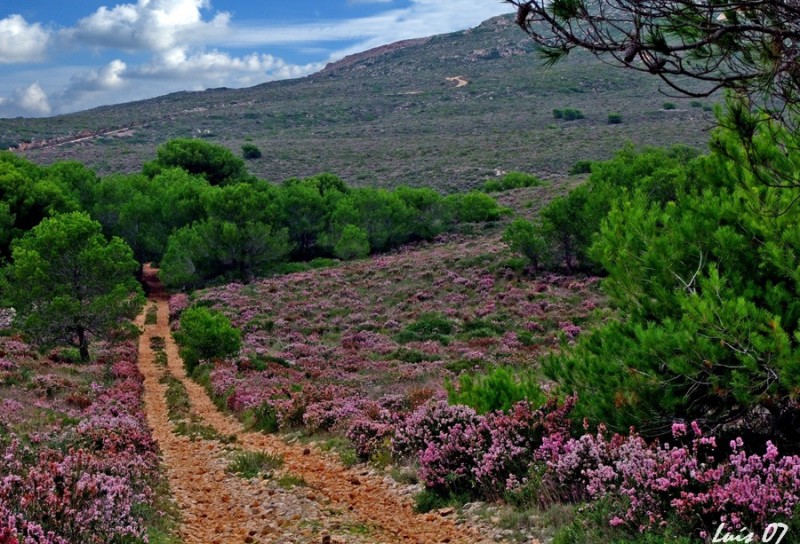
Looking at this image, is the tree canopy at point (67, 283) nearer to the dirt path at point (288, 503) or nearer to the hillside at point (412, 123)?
the dirt path at point (288, 503)

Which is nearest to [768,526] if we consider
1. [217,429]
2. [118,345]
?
[217,429]

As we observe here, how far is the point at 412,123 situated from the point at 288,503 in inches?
3485

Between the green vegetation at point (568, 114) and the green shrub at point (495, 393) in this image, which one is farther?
the green vegetation at point (568, 114)

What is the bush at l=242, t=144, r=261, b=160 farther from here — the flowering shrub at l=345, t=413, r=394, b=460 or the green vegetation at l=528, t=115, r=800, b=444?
the green vegetation at l=528, t=115, r=800, b=444

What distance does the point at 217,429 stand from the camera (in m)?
15.3

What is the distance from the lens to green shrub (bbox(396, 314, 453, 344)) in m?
26.8

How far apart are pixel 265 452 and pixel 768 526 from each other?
8.85m

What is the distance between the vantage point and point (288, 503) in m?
9.48

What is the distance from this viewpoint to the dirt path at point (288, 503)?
8.17 metres

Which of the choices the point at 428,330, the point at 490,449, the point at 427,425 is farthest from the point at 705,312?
the point at 428,330

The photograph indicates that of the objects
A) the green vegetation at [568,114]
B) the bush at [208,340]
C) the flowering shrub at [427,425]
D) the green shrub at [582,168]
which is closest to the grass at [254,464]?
the flowering shrub at [427,425]

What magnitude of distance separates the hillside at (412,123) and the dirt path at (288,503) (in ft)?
163

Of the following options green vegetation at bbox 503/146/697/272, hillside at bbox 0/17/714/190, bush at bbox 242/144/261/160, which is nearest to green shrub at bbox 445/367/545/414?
green vegetation at bbox 503/146/697/272

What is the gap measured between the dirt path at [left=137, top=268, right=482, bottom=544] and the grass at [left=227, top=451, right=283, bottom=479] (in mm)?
169
